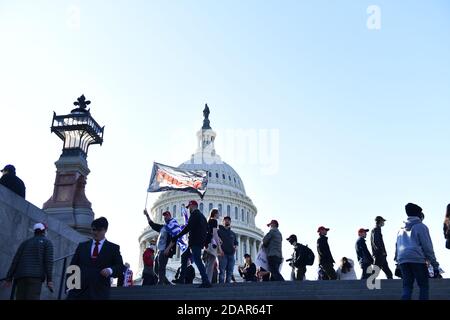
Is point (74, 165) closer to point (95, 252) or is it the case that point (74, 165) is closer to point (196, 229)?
point (196, 229)

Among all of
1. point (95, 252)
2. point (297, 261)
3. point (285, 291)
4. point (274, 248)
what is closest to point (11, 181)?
point (95, 252)

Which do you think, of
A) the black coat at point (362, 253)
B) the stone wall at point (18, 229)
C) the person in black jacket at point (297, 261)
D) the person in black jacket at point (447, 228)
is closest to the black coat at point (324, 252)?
the person in black jacket at point (297, 261)

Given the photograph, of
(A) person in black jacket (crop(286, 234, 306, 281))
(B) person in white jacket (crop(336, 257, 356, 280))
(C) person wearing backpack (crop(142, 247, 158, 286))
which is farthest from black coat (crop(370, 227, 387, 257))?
(C) person wearing backpack (crop(142, 247, 158, 286))

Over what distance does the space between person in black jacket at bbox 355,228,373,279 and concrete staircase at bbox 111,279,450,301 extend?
277 cm

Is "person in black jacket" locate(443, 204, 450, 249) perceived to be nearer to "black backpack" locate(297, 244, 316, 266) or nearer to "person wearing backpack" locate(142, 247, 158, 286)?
"black backpack" locate(297, 244, 316, 266)

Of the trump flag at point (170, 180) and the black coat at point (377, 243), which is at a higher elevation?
the trump flag at point (170, 180)

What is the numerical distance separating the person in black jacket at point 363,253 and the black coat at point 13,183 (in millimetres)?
7648

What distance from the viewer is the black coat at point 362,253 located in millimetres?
13087

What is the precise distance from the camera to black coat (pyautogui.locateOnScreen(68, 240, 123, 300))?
7473 millimetres

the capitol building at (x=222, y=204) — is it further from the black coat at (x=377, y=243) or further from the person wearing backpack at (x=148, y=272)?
the black coat at (x=377, y=243)

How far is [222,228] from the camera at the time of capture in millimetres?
13359
